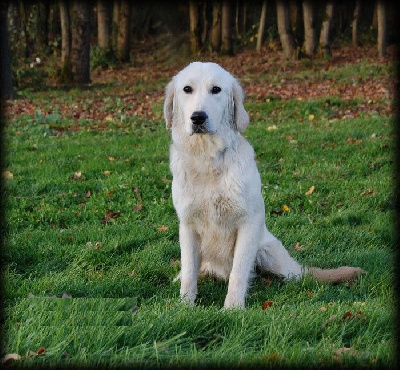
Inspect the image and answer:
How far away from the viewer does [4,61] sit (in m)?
15.2

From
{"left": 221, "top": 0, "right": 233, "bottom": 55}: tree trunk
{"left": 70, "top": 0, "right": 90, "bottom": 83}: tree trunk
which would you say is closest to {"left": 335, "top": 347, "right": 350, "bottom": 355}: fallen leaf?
{"left": 70, "top": 0, "right": 90, "bottom": 83}: tree trunk

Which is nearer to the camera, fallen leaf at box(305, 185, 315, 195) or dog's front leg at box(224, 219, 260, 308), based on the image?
dog's front leg at box(224, 219, 260, 308)

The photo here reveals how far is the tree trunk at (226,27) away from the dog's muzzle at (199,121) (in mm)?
22897

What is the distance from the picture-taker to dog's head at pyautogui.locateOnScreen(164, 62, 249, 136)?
402 centimetres

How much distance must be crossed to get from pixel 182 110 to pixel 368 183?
3523 millimetres

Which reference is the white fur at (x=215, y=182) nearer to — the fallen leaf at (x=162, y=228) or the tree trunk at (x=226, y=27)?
the fallen leaf at (x=162, y=228)

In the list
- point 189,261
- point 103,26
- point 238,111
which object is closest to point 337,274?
point 189,261

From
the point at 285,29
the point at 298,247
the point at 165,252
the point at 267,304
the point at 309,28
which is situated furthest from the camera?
the point at 285,29

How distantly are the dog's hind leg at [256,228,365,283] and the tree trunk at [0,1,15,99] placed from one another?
1202 cm

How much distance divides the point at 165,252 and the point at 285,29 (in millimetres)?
19043

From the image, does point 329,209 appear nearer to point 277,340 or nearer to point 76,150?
point 277,340

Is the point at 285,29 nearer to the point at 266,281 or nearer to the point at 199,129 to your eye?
the point at 266,281

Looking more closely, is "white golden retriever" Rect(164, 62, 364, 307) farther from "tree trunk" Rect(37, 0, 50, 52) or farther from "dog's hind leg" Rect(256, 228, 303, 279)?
"tree trunk" Rect(37, 0, 50, 52)

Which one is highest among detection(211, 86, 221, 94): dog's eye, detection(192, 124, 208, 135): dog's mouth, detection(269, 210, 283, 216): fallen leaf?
detection(211, 86, 221, 94): dog's eye
